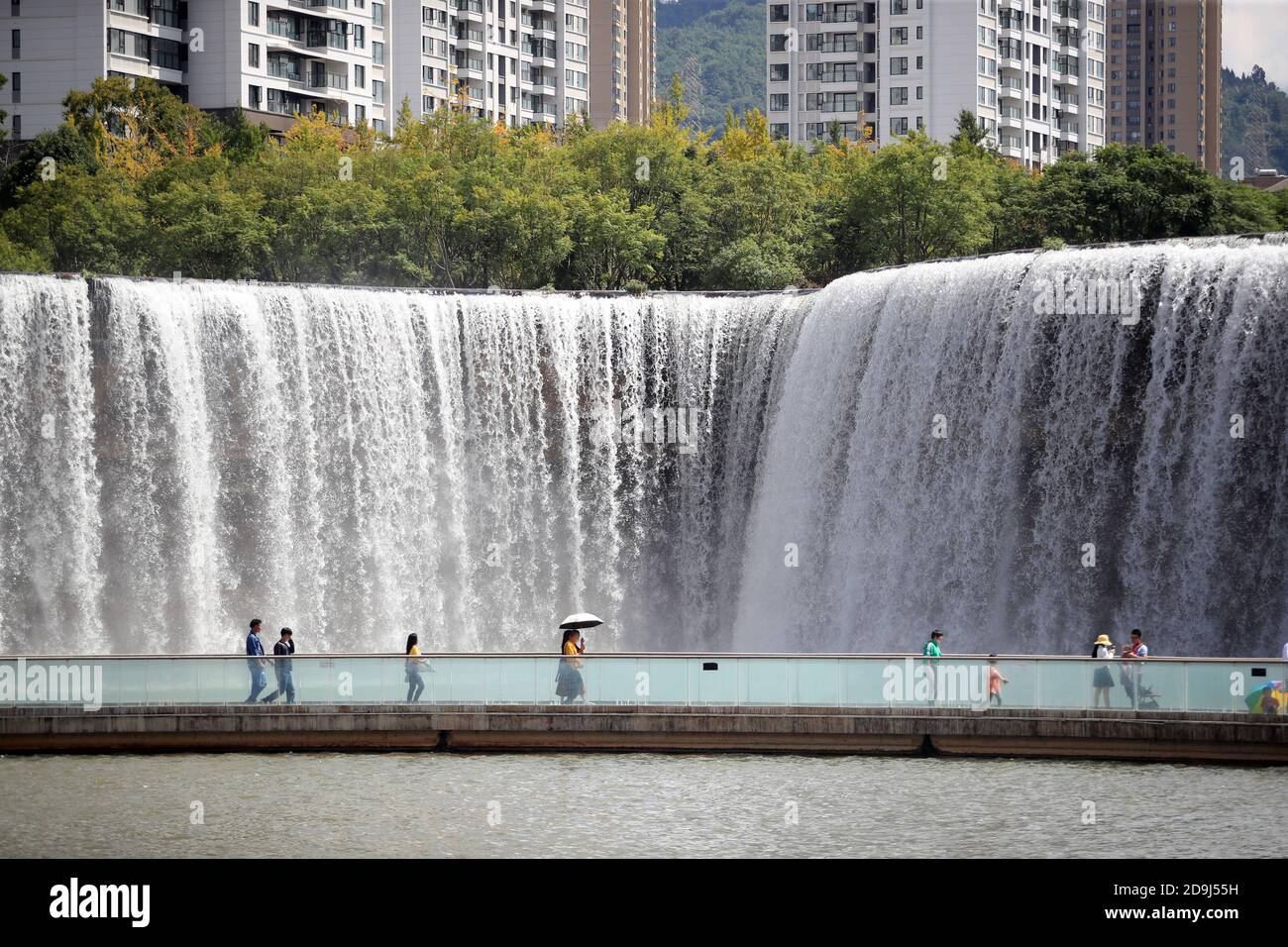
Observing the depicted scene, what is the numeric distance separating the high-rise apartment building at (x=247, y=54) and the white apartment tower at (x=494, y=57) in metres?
0.15

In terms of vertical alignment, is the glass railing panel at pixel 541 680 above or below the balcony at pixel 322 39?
below

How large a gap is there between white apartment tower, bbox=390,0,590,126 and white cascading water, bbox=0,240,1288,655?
59626mm

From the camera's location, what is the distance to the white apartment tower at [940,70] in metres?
111

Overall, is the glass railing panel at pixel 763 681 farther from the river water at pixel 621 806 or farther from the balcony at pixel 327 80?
the balcony at pixel 327 80

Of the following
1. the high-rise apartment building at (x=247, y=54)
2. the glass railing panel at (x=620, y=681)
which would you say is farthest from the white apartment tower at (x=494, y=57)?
the glass railing panel at (x=620, y=681)

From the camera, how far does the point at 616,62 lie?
161750 millimetres

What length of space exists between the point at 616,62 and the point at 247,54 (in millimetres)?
Answer: 74791

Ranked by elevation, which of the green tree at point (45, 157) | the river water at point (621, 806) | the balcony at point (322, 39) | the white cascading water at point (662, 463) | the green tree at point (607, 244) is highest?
the balcony at point (322, 39)

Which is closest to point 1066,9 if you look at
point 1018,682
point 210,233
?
point 210,233

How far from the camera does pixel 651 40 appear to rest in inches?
7160

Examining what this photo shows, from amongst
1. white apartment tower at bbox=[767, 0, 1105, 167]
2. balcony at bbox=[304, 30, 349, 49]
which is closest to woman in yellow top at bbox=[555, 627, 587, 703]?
balcony at bbox=[304, 30, 349, 49]

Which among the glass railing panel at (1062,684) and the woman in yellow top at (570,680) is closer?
the glass railing panel at (1062,684)
